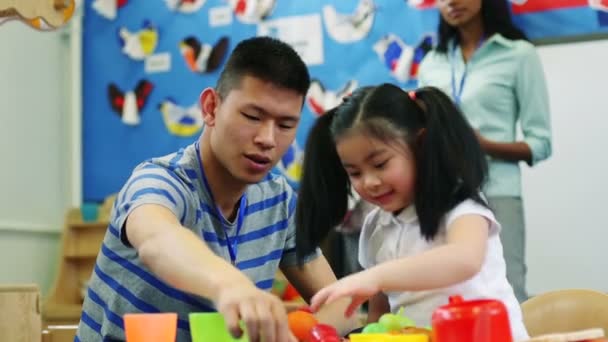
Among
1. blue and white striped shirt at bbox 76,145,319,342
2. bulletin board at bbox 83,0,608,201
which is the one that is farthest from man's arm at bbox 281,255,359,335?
bulletin board at bbox 83,0,608,201

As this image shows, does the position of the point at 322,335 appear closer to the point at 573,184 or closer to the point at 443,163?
the point at 443,163

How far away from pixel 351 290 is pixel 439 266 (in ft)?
0.65

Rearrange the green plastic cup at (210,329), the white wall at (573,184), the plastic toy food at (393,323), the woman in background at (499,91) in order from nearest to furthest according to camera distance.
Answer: the green plastic cup at (210,329) → the plastic toy food at (393,323) → the woman in background at (499,91) → the white wall at (573,184)

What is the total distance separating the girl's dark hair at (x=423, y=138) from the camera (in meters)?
1.46

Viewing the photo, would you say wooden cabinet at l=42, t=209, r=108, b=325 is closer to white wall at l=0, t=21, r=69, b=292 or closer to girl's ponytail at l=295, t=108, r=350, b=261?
white wall at l=0, t=21, r=69, b=292

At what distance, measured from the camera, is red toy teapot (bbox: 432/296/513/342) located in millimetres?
935

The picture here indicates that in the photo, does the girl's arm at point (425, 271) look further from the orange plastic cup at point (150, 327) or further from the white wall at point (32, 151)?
the white wall at point (32, 151)

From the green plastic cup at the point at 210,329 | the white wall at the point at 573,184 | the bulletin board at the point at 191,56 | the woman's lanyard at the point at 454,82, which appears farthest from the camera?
the bulletin board at the point at 191,56

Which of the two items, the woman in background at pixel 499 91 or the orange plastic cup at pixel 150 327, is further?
the woman in background at pixel 499 91

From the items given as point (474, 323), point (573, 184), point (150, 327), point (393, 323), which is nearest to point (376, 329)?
point (393, 323)

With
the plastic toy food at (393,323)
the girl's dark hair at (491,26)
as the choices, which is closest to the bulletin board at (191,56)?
the girl's dark hair at (491,26)

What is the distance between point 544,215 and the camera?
120 inches

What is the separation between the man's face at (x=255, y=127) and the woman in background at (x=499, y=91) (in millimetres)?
894

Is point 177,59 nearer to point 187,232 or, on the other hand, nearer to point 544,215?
point 544,215
